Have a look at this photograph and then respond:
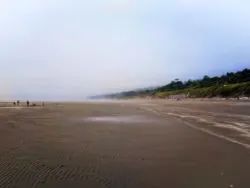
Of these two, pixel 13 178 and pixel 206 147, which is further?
pixel 206 147

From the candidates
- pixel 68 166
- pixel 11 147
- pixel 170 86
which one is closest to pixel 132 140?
pixel 11 147

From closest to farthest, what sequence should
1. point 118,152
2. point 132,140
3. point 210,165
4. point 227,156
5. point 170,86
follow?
point 210,165 < point 227,156 < point 118,152 < point 132,140 < point 170,86

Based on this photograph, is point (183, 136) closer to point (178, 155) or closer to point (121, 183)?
point (178, 155)

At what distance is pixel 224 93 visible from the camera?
3696 inches

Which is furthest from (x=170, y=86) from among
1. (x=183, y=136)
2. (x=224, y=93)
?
(x=183, y=136)

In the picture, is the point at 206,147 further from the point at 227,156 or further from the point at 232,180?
the point at 232,180

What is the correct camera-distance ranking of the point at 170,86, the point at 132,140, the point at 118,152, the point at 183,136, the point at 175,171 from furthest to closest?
the point at 170,86
the point at 183,136
the point at 132,140
the point at 118,152
the point at 175,171

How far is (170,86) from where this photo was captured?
184m

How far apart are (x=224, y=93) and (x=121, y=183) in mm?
90042

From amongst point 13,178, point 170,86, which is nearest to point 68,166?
point 13,178

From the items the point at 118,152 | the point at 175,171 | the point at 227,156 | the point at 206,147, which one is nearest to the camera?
the point at 175,171

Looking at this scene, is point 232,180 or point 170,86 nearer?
point 232,180

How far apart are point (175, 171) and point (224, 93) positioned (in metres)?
88.5

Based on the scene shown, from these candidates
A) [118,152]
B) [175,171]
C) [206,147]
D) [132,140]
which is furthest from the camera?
[132,140]
